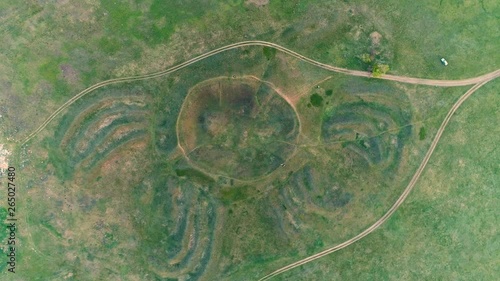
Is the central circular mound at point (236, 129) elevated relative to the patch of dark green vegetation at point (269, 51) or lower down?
lower down

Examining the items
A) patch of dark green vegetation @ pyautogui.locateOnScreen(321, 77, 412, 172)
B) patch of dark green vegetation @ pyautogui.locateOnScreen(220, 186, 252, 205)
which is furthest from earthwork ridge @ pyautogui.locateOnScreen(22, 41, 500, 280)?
patch of dark green vegetation @ pyautogui.locateOnScreen(220, 186, 252, 205)

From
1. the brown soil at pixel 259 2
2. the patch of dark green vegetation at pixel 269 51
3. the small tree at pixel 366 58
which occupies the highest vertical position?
the brown soil at pixel 259 2

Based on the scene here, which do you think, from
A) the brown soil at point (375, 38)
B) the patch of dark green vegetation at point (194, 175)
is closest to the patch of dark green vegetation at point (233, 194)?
the patch of dark green vegetation at point (194, 175)

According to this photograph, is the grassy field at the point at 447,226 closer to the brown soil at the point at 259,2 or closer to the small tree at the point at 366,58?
the small tree at the point at 366,58

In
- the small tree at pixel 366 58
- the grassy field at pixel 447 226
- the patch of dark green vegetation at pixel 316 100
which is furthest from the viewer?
the patch of dark green vegetation at pixel 316 100

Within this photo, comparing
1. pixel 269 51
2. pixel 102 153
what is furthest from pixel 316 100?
pixel 102 153

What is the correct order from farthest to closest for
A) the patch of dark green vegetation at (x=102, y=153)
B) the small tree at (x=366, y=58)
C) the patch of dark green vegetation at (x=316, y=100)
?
the patch of dark green vegetation at (x=316, y=100)
the small tree at (x=366, y=58)
the patch of dark green vegetation at (x=102, y=153)
